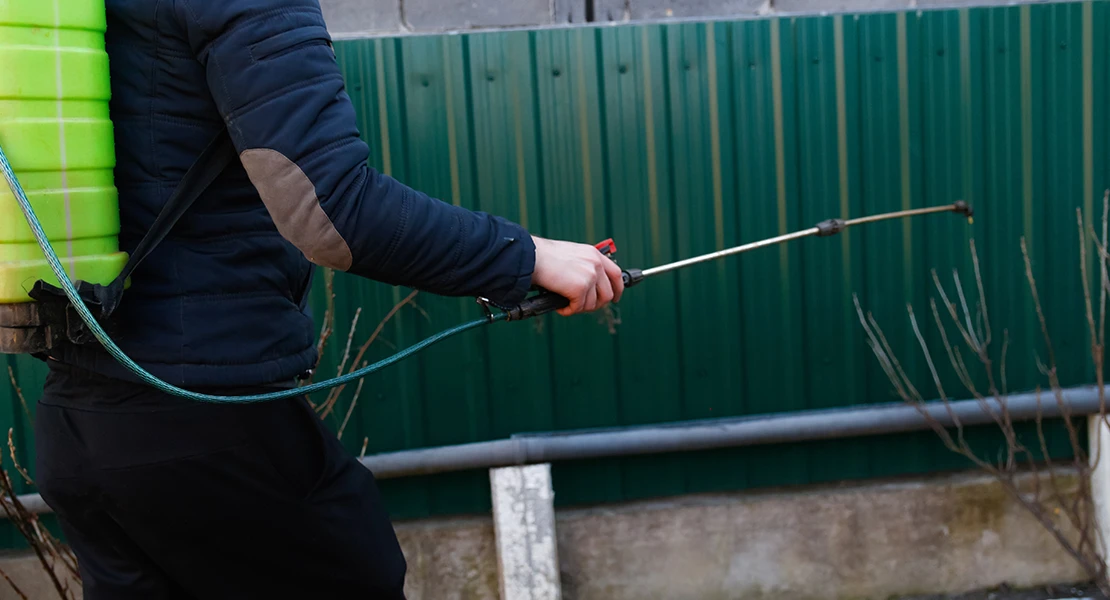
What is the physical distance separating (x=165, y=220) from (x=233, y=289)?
0.15 metres

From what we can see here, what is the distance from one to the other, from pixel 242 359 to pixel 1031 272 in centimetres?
316

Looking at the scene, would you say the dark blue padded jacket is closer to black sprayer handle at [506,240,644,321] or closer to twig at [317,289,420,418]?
black sprayer handle at [506,240,644,321]

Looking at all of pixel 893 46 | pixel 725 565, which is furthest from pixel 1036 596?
pixel 893 46

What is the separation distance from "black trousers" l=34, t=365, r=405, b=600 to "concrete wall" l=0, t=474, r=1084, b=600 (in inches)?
78.2

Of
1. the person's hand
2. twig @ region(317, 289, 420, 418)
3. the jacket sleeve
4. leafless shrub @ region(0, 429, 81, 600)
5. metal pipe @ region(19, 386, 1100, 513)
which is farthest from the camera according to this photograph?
metal pipe @ region(19, 386, 1100, 513)

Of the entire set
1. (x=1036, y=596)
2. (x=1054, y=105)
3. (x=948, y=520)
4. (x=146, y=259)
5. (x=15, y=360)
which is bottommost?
(x=1036, y=596)

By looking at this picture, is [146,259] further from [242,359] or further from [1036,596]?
[1036,596]

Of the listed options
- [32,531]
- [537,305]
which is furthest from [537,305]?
[32,531]

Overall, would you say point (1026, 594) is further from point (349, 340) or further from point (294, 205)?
point (294, 205)

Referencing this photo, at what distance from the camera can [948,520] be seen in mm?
3896

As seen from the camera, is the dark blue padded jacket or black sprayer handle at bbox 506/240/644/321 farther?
black sprayer handle at bbox 506/240/644/321

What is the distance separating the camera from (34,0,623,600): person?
153 centimetres

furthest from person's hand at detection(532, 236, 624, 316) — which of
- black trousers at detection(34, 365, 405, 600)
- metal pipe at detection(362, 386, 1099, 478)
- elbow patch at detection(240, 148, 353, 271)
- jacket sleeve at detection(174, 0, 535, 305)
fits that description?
metal pipe at detection(362, 386, 1099, 478)

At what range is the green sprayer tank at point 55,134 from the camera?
4.97 feet
